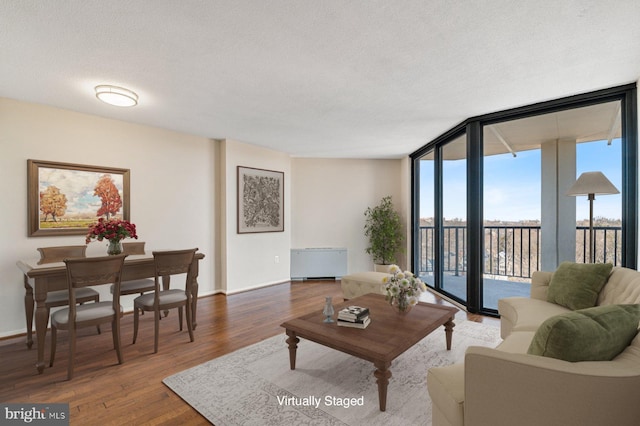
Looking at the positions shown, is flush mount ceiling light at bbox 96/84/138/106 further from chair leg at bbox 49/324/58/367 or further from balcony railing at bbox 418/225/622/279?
balcony railing at bbox 418/225/622/279

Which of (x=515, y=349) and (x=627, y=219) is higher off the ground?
(x=627, y=219)

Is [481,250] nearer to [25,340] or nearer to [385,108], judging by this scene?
[385,108]

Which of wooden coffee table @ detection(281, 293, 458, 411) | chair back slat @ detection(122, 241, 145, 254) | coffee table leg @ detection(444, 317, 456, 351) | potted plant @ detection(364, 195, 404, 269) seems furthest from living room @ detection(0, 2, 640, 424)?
coffee table leg @ detection(444, 317, 456, 351)

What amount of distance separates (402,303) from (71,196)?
384 centimetres

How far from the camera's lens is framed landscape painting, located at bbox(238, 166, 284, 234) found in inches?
202

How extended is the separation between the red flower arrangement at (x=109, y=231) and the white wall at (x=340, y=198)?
3.52 metres

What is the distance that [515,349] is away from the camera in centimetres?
173

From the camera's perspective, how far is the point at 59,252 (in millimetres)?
3248

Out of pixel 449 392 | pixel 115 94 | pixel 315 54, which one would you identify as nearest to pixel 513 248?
pixel 449 392

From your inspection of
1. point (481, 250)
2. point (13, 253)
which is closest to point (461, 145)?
point (481, 250)

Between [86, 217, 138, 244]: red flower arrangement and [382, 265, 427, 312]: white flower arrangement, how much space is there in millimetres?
2590

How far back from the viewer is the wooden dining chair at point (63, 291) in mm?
2803

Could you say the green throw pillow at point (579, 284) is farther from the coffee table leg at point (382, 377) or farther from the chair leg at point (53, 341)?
the chair leg at point (53, 341)

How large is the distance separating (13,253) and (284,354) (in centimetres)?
305
